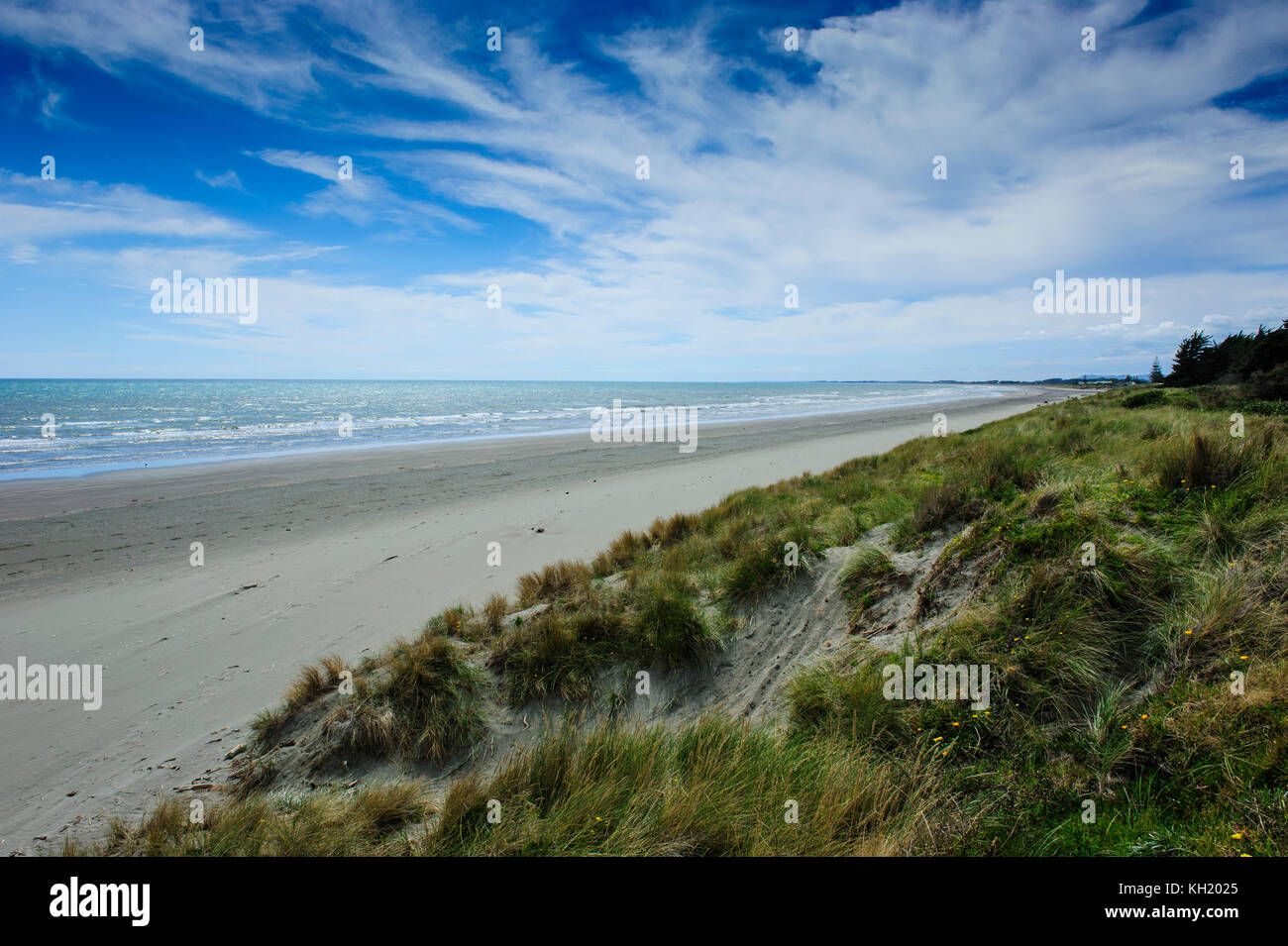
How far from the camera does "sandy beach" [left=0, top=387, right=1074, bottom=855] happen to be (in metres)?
5.03

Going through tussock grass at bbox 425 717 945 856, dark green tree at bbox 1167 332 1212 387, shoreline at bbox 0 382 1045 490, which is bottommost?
tussock grass at bbox 425 717 945 856

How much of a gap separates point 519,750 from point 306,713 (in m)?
2.93

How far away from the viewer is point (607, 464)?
875 inches

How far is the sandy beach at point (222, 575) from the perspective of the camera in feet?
16.5

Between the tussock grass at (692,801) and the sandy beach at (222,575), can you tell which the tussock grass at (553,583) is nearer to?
the sandy beach at (222,575)

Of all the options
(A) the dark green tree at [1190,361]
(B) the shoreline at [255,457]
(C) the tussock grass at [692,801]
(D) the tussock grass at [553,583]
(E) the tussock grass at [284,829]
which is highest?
(A) the dark green tree at [1190,361]

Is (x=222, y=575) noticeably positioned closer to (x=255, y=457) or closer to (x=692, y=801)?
(x=692, y=801)

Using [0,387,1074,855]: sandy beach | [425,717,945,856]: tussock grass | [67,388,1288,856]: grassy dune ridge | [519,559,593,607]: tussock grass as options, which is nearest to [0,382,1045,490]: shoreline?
[0,387,1074,855]: sandy beach

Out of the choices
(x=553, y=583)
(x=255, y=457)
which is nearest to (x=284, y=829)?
(x=553, y=583)

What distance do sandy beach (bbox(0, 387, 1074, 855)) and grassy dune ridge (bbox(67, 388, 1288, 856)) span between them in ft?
4.07

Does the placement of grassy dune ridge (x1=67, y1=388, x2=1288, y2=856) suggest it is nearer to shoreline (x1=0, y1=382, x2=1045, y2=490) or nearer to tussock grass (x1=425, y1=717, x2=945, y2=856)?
tussock grass (x1=425, y1=717, x2=945, y2=856)

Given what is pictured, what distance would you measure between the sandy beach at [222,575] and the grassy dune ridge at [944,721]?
124 centimetres

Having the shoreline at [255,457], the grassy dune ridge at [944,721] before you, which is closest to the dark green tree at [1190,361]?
the shoreline at [255,457]
